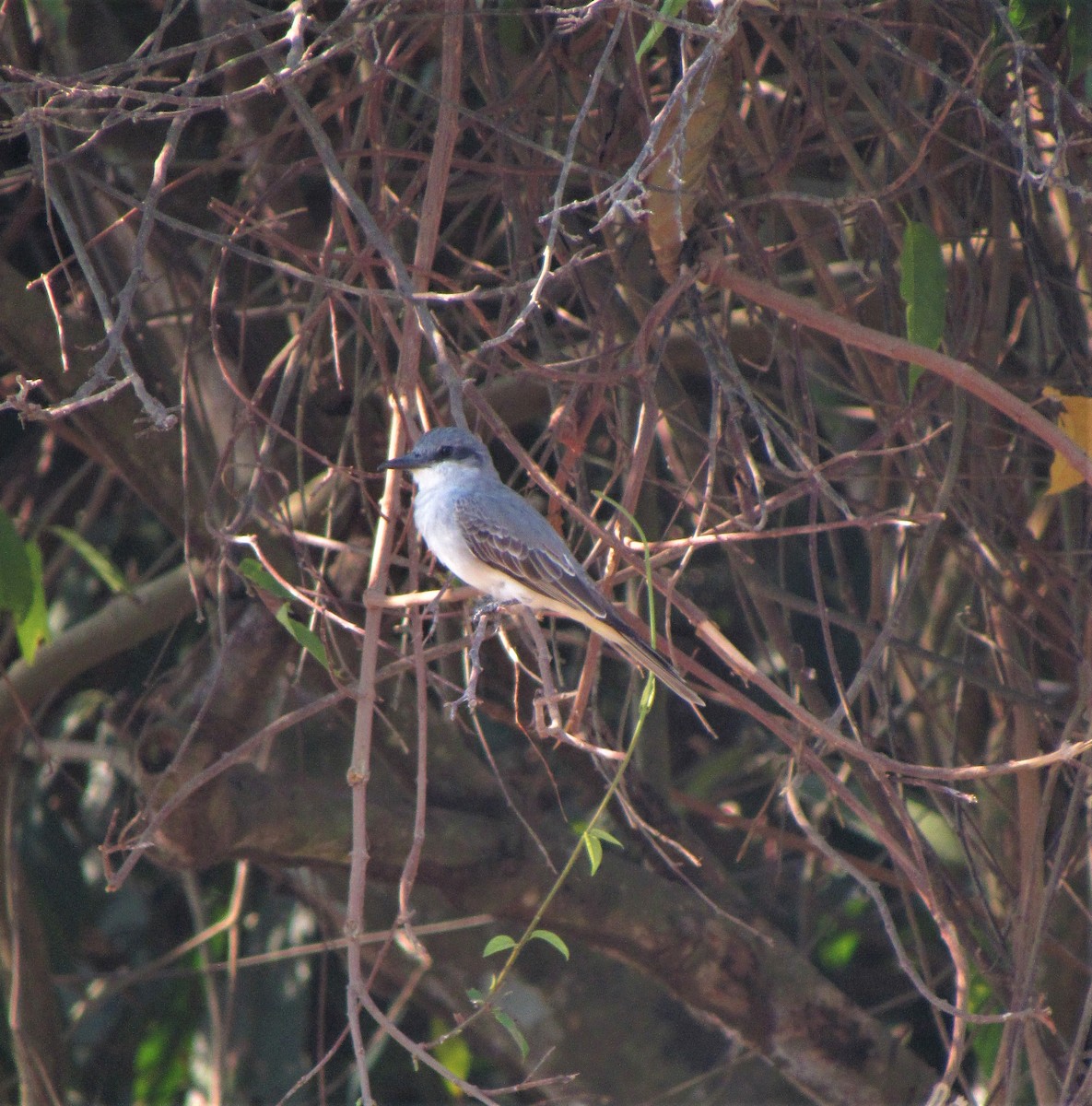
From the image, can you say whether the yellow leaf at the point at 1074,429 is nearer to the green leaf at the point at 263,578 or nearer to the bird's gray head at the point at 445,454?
the bird's gray head at the point at 445,454

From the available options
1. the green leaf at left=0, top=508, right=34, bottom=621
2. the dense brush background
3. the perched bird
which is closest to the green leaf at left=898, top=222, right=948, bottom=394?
the dense brush background

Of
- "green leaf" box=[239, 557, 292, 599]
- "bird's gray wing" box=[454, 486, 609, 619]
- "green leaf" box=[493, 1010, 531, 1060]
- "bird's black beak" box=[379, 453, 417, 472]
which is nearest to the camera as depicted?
"green leaf" box=[493, 1010, 531, 1060]

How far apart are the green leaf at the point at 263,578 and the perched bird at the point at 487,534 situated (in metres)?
0.37

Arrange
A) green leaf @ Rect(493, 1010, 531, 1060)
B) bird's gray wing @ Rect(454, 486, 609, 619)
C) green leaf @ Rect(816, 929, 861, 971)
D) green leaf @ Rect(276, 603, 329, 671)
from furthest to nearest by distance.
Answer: green leaf @ Rect(816, 929, 861, 971)
bird's gray wing @ Rect(454, 486, 609, 619)
green leaf @ Rect(276, 603, 329, 671)
green leaf @ Rect(493, 1010, 531, 1060)

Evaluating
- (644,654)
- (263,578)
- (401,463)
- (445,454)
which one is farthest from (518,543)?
(263,578)

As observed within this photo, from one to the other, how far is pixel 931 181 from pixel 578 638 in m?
1.54

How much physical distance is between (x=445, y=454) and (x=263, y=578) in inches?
24.5

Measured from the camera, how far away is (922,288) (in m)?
3.11

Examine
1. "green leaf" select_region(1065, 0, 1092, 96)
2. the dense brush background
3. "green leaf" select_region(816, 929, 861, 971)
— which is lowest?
"green leaf" select_region(816, 929, 861, 971)

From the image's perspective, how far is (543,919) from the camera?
4391 millimetres

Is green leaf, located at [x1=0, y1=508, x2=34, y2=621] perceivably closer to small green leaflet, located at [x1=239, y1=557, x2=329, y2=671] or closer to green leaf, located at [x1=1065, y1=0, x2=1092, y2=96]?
small green leaflet, located at [x1=239, y1=557, x2=329, y2=671]

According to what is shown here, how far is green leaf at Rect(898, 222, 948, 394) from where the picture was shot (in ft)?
10.2

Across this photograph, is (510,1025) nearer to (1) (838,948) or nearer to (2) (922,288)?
(2) (922,288)

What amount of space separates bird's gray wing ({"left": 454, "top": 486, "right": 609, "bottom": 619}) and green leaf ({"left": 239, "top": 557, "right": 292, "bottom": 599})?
23.9 inches
